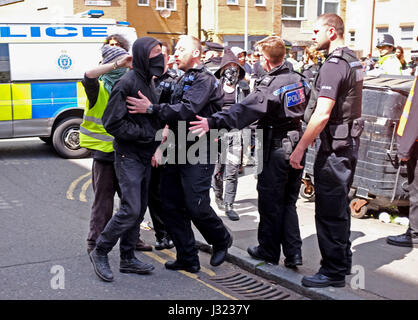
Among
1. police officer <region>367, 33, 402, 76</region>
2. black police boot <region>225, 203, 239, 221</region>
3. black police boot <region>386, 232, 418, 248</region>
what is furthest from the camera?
police officer <region>367, 33, 402, 76</region>

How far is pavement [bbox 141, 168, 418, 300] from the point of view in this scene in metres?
4.37

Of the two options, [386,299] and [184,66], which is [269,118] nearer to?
[184,66]

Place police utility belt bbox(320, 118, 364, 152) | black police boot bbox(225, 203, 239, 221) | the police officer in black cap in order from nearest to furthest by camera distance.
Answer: police utility belt bbox(320, 118, 364, 152)
black police boot bbox(225, 203, 239, 221)
the police officer in black cap

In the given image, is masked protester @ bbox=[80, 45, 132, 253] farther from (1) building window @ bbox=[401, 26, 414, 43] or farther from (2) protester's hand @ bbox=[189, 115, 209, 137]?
(1) building window @ bbox=[401, 26, 414, 43]

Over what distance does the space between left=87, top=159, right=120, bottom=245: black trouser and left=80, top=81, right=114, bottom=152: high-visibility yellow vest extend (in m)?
0.16

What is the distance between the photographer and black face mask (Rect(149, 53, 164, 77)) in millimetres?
4590

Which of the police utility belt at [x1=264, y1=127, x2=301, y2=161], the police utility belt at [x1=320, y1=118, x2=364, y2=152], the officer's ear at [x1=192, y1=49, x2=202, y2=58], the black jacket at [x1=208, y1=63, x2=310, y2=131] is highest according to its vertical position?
the officer's ear at [x1=192, y1=49, x2=202, y2=58]

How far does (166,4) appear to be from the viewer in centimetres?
3116

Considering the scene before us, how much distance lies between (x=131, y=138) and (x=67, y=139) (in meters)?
6.40

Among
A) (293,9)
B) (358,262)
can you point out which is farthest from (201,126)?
(293,9)

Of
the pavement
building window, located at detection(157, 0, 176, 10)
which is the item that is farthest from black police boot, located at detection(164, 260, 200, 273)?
building window, located at detection(157, 0, 176, 10)

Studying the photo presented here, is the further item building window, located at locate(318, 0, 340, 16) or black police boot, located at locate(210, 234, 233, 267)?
building window, located at locate(318, 0, 340, 16)

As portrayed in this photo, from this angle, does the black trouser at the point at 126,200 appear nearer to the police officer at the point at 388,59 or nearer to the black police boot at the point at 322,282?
the black police boot at the point at 322,282

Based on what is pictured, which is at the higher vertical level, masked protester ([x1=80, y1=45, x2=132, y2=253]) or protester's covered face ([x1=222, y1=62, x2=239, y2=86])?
protester's covered face ([x1=222, y1=62, x2=239, y2=86])
